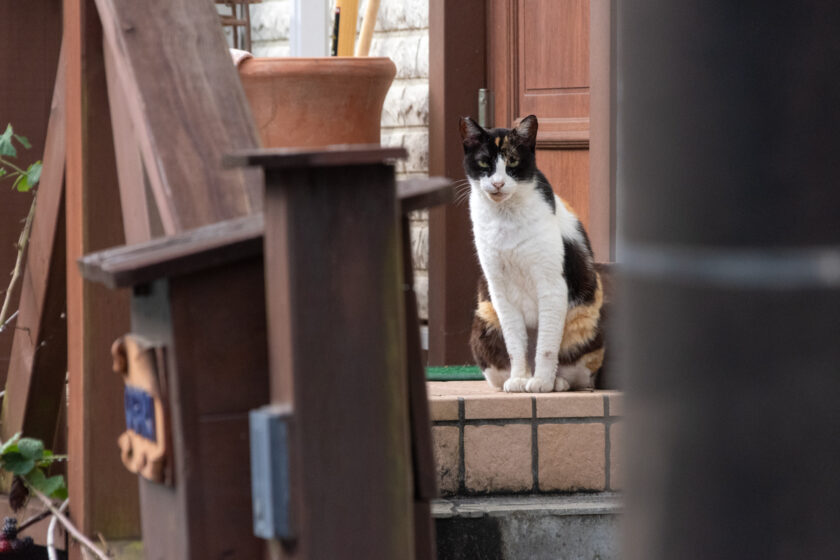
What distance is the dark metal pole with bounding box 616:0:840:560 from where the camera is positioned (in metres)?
0.53

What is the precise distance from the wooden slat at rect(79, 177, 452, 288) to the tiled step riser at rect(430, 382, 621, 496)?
1594mm

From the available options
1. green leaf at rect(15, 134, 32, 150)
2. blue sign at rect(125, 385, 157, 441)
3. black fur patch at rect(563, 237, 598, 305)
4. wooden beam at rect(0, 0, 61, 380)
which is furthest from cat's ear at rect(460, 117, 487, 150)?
blue sign at rect(125, 385, 157, 441)

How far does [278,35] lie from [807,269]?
18.6 ft

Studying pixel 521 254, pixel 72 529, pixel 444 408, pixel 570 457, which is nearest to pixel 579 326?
pixel 521 254

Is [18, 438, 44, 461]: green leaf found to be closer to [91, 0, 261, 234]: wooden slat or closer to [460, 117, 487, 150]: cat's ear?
A: [91, 0, 261, 234]: wooden slat

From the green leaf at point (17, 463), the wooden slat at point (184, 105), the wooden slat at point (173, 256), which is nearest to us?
the wooden slat at point (173, 256)

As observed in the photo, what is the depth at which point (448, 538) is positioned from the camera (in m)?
2.60

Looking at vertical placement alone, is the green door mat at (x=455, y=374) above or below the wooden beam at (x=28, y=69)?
below

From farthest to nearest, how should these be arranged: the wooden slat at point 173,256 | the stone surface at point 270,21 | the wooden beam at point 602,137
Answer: the stone surface at point 270,21 < the wooden beam at point 602,137 < the wooden slat at point 173,256

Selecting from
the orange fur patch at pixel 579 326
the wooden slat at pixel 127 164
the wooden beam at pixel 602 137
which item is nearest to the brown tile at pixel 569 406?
the orange fur patch at pixel 579 326

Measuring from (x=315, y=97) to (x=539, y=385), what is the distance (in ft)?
4.49

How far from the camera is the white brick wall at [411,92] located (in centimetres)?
480

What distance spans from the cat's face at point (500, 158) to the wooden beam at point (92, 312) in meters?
1.56

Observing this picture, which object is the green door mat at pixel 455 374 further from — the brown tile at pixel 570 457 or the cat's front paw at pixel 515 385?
the brown tile at pixel 570 457
